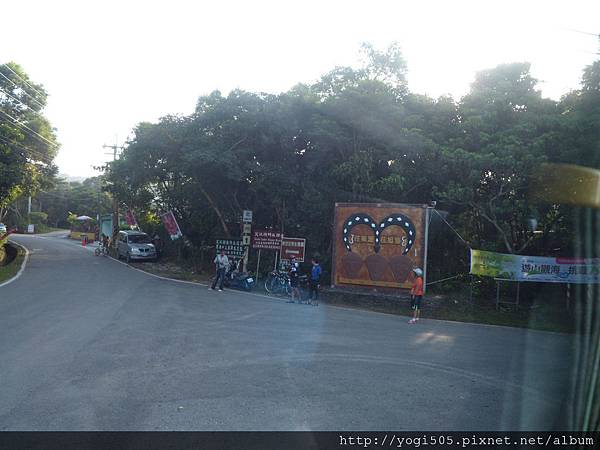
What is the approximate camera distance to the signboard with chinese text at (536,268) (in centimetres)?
1325

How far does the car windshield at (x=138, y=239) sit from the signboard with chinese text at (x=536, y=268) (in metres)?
20.3

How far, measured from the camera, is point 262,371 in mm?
7004

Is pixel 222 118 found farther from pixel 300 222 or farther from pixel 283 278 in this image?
pixel 283 278

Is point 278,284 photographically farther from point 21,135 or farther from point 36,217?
point 36,217

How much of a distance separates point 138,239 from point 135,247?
3.47 ft

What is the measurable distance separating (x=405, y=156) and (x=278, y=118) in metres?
5.71

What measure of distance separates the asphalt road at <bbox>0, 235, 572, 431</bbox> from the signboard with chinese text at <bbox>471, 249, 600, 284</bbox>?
2684 mm

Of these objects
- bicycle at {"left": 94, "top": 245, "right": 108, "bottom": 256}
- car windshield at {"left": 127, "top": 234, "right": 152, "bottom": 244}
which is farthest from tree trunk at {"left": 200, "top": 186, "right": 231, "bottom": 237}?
bicycle at {"left": 94, "top": 245, "right": 108, "bottom": 256}

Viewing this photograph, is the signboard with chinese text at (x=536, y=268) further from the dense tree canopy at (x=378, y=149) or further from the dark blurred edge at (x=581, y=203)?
the dense tree canopy at (x=378, y=149)

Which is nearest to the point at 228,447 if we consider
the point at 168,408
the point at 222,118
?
the point at 168,408

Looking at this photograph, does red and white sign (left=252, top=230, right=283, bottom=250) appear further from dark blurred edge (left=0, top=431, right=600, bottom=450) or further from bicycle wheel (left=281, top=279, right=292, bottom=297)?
dark blurred edge (left=0, top=431, right=600, bottom=450)

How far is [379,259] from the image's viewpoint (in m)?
16.4

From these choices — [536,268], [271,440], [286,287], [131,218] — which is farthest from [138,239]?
[271,440]

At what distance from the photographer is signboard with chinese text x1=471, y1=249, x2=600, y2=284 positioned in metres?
13.2
